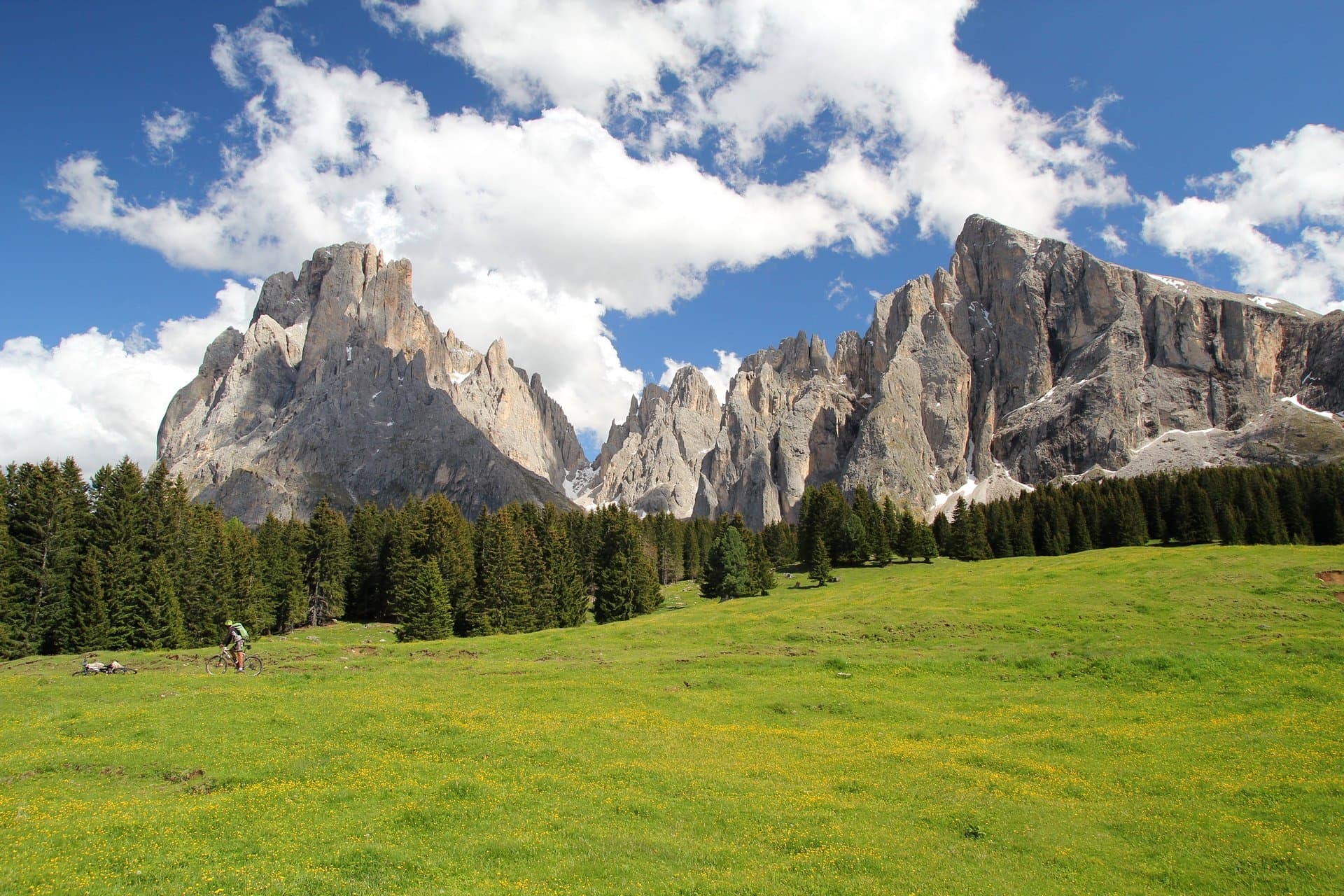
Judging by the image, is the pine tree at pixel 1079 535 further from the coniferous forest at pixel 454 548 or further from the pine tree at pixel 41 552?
the pine tree at pixel 41 552

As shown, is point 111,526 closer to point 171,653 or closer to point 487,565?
point 171,653

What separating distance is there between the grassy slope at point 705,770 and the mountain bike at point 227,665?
3.40 ft

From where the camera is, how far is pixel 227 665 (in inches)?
1387

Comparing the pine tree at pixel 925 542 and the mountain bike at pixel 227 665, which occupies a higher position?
the pine tree at pixel 925 542

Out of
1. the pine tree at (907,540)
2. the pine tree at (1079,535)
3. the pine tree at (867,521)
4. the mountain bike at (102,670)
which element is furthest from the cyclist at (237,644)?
the pine tree at (1079,535)

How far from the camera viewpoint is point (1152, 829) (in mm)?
16188

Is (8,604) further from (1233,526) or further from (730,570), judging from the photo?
(1233,526)

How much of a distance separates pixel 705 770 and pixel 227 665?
27264mm

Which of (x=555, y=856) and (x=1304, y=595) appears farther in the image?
(x=1304, y=595)

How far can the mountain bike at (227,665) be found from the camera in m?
33.8

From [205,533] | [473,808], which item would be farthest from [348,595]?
[473,808]

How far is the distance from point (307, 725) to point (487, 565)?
41722mm

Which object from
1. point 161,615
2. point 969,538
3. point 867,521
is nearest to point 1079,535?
point 969,538

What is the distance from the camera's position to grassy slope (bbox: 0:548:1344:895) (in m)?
13.8
